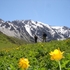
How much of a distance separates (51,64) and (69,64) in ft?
8.96

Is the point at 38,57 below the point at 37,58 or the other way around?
the other way around

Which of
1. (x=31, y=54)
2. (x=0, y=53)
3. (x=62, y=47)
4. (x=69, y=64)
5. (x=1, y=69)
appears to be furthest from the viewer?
(x=0, y=53)

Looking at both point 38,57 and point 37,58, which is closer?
point 37,58

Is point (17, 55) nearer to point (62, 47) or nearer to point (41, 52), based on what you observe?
point (41, 52)

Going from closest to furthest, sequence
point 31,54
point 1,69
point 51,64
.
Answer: point 51,64 < point 1,69 < point 31,54

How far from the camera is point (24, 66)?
495 centimetres

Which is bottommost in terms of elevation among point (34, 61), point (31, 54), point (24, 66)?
point (24, 66)

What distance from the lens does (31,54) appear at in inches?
775

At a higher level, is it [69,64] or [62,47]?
[62,47]

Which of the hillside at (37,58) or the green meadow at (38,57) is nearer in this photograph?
the green meadow at (38,57)

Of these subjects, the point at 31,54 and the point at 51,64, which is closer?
the point at 51,64

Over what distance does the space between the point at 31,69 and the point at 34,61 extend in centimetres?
713

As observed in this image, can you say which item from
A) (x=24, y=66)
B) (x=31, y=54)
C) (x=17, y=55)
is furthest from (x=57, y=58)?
(x=17, y=55)

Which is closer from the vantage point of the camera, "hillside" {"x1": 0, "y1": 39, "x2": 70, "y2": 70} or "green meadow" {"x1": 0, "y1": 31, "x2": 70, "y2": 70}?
"green meadow" {"x1": 0, "y1": 31, "x2": 70, "y2": 70}
